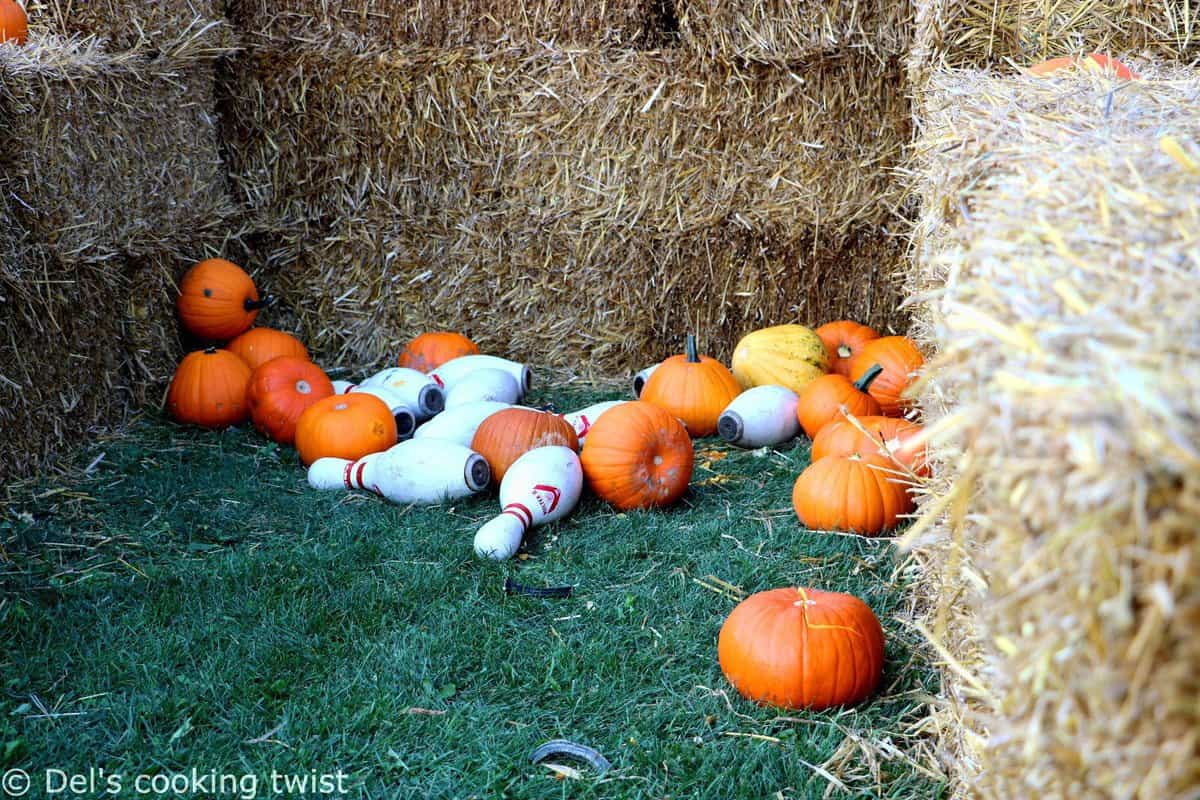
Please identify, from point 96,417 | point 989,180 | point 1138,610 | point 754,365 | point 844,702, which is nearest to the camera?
point 1138,610

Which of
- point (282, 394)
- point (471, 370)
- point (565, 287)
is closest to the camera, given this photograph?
point (282, 394)

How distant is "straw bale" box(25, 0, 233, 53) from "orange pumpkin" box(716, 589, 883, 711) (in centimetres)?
400

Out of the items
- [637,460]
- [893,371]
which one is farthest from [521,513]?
[893,371]

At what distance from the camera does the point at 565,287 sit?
19.7ft

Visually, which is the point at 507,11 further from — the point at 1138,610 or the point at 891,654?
the point at 1138,610

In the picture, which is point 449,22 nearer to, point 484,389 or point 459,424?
point 484,389

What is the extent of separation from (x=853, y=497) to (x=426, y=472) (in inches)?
63.3

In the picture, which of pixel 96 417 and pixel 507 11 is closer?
pixel 96 417

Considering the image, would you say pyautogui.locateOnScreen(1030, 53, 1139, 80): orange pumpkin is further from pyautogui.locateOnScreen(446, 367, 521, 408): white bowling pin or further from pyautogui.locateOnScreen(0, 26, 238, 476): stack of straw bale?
pyautogui.locateOnScreen(0, 26, 238, 476): stack of straw bale

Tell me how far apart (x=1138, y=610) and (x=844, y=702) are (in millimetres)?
1691

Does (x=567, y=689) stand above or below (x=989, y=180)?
below

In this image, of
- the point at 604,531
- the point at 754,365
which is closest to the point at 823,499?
the point at 604,531

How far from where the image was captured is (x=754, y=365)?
207 inches


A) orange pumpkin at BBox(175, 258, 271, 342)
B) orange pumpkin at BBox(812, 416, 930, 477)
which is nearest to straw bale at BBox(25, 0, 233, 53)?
orange pumpkin at BBox(175, 258, 271, 342)
